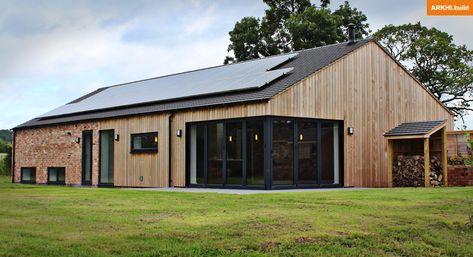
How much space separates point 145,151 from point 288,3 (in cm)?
2074

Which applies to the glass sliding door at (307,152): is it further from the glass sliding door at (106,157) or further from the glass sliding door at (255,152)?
the glass sliding door at (106,157)

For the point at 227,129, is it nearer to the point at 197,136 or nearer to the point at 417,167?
the point at 197,136

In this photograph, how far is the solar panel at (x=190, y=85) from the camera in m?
16.6

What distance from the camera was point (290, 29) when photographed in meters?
32.2

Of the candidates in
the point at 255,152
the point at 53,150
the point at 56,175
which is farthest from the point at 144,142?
the point at 56,175

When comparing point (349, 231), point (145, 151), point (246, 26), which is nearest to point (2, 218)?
point (349, 231)

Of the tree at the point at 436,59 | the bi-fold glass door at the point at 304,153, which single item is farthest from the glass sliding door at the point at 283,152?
the tree at the point at 436,59

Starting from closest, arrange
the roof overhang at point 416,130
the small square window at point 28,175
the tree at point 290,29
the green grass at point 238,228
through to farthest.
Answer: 1. the green grass at point 238,228
2. the roof overhang at point 416,130
3. the small square window at point 28,175
4. the tree at point 290,29

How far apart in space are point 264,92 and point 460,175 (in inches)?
253

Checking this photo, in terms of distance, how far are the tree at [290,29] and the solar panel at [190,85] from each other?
10726 mm

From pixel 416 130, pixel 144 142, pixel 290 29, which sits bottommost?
pixel 144 142

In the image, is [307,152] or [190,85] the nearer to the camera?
[307,152]

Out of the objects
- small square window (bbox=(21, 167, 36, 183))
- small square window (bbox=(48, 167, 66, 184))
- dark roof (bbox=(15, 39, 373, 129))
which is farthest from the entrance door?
small square window (bbox=(21, 167, 36, 183))

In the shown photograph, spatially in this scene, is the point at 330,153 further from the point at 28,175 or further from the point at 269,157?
the point at 28,175
